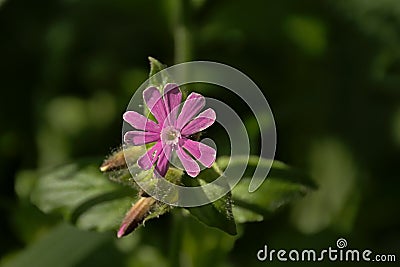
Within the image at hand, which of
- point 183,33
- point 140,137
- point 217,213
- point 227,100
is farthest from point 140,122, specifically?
point 227,100

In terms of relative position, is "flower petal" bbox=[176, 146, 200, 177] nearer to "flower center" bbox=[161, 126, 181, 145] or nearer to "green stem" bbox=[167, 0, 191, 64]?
"flower center" bbox=[161, 126, 181, 145]

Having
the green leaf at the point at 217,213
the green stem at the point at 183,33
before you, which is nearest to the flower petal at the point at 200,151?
the green leaf at the point at 217,213

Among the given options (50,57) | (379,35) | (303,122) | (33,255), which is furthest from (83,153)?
(379,35)

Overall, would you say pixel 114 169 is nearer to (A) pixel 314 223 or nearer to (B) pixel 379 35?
(A) pixel 314 223

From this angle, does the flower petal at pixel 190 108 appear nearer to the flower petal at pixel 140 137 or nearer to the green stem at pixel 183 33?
the flower petal at pixel 140 137

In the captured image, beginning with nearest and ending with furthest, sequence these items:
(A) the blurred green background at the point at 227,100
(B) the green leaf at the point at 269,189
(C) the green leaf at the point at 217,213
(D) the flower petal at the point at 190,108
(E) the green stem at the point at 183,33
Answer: (D) the flower petal at the point at 190,108
(C) the green leaf at the point at 217,213
(B) the green leaf at the point at 269,189
(E) the green stem at the point at 183,33
(A) the blurred green background at the point at 227,100

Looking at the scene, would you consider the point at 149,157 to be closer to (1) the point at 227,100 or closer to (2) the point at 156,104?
(2) the point at 156,104
